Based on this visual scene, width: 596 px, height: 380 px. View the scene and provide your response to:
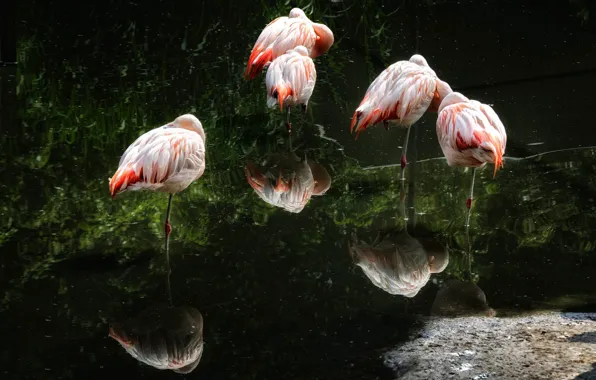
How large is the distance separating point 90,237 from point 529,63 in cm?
482

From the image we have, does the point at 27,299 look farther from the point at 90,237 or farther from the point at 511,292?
the point at 511,292

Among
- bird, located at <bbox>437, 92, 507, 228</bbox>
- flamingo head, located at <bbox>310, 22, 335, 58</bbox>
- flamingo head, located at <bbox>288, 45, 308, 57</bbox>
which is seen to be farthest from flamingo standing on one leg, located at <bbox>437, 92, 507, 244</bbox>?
flamingo head, located at <bbox>310, 22, 335, 58</bbox>

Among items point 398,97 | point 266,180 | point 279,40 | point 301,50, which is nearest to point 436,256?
point 398,97

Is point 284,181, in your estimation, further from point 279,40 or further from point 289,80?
point 279,40

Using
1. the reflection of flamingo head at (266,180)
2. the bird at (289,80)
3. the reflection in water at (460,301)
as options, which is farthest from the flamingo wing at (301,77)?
the reflection in water at (460,301)

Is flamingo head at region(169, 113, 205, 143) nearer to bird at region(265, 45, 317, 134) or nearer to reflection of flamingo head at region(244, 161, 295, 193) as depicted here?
reflection of flamingo head at region(244, 161, 295, 193)

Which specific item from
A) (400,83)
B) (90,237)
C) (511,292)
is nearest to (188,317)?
(90,237)

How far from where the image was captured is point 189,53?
898cm

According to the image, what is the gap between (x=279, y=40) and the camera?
7.67m

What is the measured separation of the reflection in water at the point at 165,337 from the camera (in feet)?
13.8

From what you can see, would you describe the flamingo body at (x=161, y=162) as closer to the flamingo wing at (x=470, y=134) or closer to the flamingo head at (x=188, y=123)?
the flamingo head at (x=188, y=123)

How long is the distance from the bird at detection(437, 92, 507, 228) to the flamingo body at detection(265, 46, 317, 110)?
153cm

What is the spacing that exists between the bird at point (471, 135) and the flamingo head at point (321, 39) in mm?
2740

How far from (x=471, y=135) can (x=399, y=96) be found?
89cm
